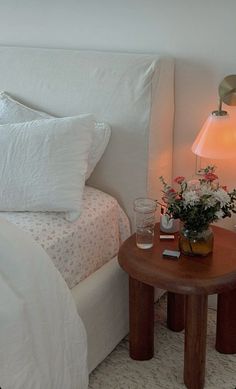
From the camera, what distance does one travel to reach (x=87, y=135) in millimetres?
2129

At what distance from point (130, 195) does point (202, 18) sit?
30.1 inches

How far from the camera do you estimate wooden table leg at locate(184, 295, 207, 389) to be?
1.83m

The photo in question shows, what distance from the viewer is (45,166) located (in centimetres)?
204

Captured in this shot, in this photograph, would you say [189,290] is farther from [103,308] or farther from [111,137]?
[111,137]

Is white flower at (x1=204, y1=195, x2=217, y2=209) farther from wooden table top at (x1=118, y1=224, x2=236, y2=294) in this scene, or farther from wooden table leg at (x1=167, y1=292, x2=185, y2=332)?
wooden table leg at (x1=167, y1=292, x2=185, y2=332)

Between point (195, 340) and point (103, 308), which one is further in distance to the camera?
point (103, 308)

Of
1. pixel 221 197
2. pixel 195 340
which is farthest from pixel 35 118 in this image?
pixel 195 340

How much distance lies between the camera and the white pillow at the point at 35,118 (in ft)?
7.24

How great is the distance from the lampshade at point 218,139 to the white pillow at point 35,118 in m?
0.41

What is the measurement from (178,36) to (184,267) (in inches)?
37.8

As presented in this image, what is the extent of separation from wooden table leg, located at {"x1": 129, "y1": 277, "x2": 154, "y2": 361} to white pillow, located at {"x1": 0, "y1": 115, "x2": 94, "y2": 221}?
0.37 metres

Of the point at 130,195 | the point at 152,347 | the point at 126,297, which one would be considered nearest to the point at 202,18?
the point at 130,195

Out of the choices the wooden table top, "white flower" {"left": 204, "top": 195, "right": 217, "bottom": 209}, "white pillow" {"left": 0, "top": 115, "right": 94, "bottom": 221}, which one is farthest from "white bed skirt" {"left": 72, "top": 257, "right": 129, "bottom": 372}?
"white flower" {"left": 204, "top": 195, "right": 217, "bottom": 209}

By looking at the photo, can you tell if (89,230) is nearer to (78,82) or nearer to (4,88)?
(78,82)
